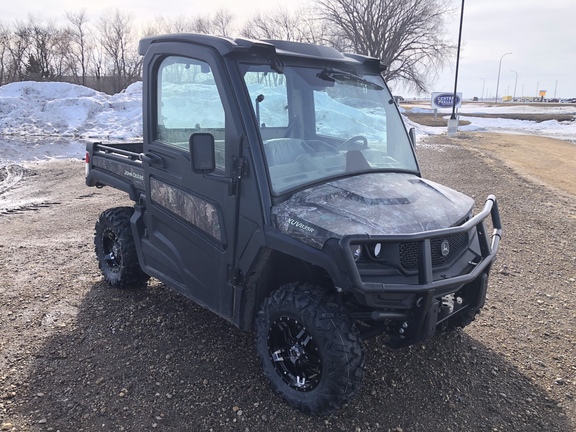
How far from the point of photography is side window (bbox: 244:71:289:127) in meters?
3.18

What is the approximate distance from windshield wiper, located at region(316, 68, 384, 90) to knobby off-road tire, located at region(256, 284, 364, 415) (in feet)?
5.13

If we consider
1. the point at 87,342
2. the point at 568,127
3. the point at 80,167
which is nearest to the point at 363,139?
the point at 87,342

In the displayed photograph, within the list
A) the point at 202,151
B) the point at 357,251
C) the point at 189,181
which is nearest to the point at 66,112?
the point at 189,181

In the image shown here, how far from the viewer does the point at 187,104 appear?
3551mm

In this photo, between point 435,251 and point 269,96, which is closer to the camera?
point 435,251

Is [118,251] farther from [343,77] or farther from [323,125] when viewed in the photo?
[343,77]

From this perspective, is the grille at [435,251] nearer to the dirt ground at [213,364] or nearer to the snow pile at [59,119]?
the dirt ground at [213,364]

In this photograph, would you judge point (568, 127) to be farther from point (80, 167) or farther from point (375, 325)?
point (375, 325)

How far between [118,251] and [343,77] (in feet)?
8.94

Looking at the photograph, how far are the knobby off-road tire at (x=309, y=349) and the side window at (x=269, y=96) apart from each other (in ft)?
3.75

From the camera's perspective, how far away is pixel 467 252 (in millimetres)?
3258

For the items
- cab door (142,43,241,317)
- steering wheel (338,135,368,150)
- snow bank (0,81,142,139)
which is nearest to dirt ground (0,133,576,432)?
cab door (142,43,241,317)

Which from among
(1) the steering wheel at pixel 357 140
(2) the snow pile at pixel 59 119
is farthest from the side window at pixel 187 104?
(2) the snow pile at pixel 59 119

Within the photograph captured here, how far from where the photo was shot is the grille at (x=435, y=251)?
2.86 metres
